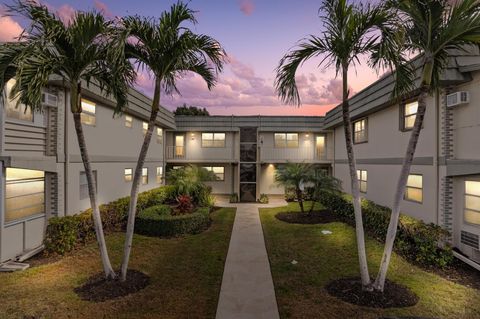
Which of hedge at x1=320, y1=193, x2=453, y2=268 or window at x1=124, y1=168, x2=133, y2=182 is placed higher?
window at x1=124, y1=168, x2=133, y2=182

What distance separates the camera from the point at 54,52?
226 inches

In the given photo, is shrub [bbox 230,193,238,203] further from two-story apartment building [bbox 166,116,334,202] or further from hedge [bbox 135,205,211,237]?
hedge [bbox 135,205,211,237]

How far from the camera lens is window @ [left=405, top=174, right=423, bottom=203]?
382 inches

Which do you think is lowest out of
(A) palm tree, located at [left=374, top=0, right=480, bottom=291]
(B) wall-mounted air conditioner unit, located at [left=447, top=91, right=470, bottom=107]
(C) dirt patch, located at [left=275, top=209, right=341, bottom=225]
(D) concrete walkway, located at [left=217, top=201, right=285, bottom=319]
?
(D) concrete walkway, located at [left=217, top=201, right=285, bottom=319]

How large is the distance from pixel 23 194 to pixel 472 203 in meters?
12.8

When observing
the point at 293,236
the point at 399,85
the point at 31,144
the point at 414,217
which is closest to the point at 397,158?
the point at 414,217

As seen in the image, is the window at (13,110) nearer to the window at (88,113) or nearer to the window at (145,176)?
the window at (88,113)

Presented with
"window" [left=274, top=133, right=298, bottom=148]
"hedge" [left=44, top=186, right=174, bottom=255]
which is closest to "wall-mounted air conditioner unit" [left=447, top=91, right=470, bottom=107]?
"hedge" [left=44, top=186, right=174, bottom=255]

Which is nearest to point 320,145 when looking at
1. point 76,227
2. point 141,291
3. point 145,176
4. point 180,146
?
point 180,146

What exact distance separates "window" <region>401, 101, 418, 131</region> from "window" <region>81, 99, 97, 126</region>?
1202 centimetres

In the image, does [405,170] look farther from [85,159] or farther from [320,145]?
[320,145]

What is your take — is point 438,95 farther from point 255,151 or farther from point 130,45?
point 255,151

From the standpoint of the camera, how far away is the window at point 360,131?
14633 mm

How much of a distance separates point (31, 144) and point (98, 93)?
322cm
